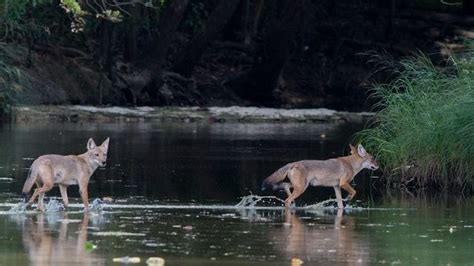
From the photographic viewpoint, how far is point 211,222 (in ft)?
51.0

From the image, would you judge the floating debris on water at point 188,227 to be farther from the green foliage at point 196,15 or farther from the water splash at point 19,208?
the green foliage at point 196,15

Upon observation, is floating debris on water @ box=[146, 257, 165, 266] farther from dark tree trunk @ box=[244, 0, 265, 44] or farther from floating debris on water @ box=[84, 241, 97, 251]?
dark tree trunk @ box=[244, 0, 265, 44]

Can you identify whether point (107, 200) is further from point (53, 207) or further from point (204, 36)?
point (204, 36)

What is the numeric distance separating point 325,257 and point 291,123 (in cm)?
2624

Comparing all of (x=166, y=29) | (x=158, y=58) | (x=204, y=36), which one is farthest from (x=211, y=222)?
(x=204, y=36)

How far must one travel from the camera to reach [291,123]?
39.1 m

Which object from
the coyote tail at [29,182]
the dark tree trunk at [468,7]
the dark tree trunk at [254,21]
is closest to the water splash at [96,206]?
the coyote tail at [29,182]

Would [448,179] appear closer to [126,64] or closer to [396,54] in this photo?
[126,64]

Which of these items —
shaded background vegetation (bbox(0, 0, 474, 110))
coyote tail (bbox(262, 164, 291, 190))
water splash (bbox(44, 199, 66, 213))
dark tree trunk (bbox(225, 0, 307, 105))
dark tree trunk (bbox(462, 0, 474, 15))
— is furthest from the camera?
dark tree trunk (bbox(462, 0, 474, 15))

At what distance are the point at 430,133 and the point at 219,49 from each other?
2684 cm

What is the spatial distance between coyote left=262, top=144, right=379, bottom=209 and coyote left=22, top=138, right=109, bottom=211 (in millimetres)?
2102

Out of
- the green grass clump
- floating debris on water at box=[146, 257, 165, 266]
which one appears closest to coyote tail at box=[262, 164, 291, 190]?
the green grass clump

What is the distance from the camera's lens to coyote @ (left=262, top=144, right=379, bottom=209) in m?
17.4

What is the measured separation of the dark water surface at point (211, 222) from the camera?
12.9 meters
